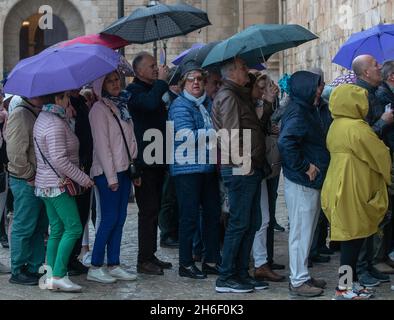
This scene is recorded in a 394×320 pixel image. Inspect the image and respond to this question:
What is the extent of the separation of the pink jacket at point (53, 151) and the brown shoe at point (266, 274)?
178 cm

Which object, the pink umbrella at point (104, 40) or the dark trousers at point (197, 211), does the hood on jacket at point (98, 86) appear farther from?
the dark trousers at point (197, 211)

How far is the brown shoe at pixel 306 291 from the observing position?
6766 mm

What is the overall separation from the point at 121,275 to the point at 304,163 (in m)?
2.11

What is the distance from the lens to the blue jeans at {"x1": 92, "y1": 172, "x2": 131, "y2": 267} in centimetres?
739

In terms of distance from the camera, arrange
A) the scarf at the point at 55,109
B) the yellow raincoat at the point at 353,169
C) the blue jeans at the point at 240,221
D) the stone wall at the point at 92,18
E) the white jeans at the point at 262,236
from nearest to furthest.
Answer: the yellow raincoat at the point at 353,169, the blue jeans at the point at 240,221, the scarf at the point at 55,109, the white jeans at the point at 262,236, the stone wall at the point at 92,18

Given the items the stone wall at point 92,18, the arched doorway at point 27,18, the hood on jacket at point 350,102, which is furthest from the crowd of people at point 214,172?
the arched doorway at point 27,18

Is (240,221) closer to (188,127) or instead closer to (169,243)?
(188,127)

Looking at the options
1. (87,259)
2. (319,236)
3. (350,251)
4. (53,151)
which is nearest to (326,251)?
(319,236)

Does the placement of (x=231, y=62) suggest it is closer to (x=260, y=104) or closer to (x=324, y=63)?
(x=260, y=104)

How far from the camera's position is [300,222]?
679 cm

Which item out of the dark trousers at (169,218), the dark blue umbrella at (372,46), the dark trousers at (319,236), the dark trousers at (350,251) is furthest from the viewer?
the dark trousers at (169,218)

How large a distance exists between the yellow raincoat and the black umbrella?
231 cm

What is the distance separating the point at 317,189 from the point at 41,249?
8.75ft
